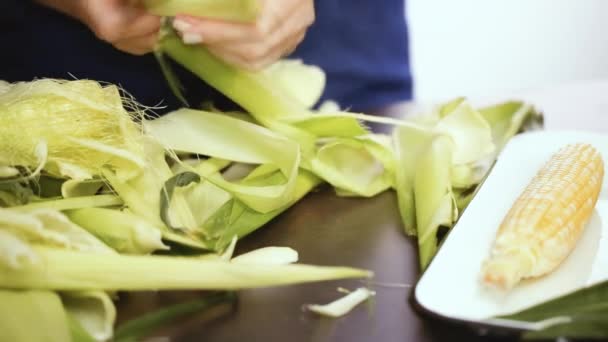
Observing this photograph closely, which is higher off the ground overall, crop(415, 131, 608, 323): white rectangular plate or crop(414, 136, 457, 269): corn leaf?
crop(415, 131, 608, 323): white rectangular plate

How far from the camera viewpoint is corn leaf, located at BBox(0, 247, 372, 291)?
40 centimetres

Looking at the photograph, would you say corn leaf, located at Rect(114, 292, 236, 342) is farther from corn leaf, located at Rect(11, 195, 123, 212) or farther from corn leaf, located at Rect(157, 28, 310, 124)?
corn leaf, located at Rect(157, 28, 310, 124)

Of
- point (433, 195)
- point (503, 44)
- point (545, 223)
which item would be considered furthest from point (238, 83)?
point (503, 44)

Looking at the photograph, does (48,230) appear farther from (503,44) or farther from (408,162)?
(503,44)

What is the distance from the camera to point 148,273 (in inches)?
15.7

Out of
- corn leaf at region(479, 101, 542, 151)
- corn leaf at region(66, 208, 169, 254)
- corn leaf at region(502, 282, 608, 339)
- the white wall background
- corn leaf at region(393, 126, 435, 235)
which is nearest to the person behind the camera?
corn leaf at region(502, 282, 608, 339)

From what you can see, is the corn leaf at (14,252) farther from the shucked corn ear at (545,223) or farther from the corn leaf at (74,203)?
the shucked corn ear at (545,223)

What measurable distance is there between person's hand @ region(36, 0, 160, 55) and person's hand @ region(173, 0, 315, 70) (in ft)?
0.09

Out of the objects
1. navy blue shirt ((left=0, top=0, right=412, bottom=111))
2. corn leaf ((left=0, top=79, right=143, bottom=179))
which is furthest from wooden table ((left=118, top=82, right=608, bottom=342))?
navy blue shirt ((left=0, top=0, right=412, bottom=111))

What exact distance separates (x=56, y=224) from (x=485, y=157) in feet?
1.24

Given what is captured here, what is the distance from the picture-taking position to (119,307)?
44 centimetres

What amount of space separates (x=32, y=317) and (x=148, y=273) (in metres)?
0.06

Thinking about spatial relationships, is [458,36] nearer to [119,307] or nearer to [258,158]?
[258,158]

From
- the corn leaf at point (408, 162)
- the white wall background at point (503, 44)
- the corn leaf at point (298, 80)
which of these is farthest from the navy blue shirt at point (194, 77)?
the white wall background at point (503, 44)
